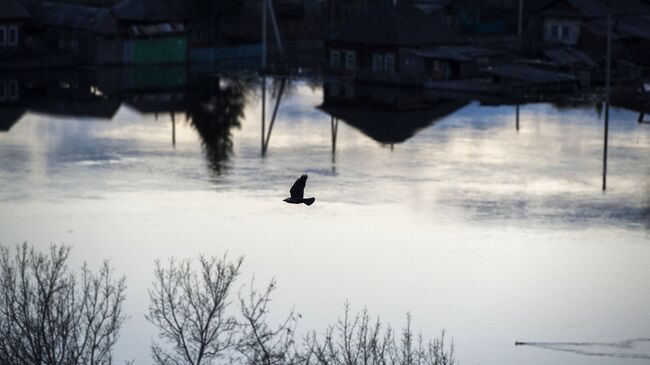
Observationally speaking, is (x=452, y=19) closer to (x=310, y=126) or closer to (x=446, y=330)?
(x=310, y=126)

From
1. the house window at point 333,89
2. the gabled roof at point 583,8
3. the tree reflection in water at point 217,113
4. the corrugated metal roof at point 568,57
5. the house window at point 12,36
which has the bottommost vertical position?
the tree reflection in water at point 217,113

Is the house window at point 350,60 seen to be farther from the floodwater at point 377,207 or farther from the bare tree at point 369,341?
the bare tree at point 369,341

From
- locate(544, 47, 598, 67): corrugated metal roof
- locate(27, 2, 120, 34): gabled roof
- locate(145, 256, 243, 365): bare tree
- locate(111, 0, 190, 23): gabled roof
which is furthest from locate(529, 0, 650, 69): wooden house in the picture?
locate(145, 256, 243, 365): bare tree

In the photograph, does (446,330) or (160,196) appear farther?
(160,196)

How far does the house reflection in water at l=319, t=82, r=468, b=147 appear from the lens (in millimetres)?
44906

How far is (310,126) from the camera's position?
149 feet

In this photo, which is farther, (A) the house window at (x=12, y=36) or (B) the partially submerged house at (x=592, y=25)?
(B) the partially submerged house at (x=592, y=25)

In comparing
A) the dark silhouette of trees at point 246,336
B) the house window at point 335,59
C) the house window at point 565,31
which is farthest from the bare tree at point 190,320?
the house window at point 565,31

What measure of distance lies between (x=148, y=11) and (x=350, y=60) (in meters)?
7.43

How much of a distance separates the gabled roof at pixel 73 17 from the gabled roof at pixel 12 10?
126 centimetres

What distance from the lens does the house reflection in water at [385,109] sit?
1768 inches

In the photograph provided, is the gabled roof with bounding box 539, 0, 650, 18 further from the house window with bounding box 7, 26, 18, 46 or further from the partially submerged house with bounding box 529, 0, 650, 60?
the house window with bounding box 7, 26, 18, 46

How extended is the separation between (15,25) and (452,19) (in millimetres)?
17644

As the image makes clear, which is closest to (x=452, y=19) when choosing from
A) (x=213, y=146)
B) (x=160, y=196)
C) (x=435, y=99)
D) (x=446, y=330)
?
(x=435, y=99)
